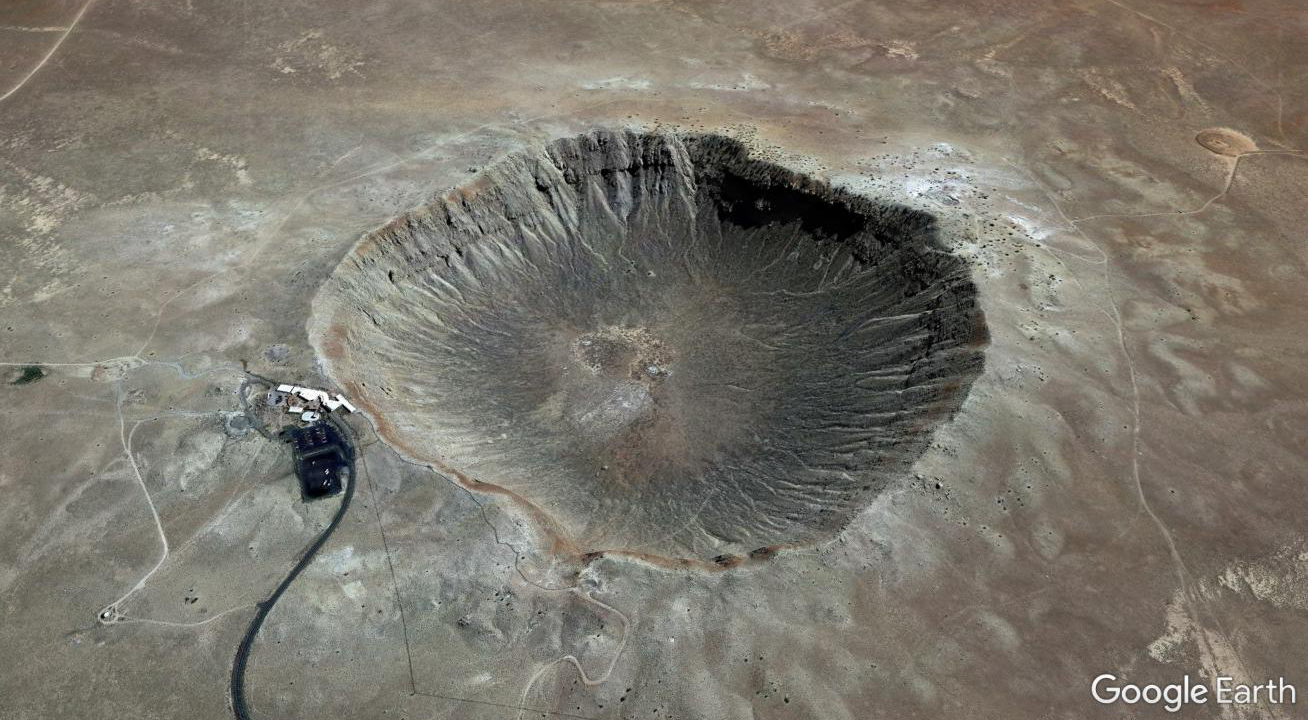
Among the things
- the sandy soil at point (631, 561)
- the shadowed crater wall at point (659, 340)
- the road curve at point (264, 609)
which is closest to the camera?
the road curve at point (264, 609)

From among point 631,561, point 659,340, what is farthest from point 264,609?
point 659,340

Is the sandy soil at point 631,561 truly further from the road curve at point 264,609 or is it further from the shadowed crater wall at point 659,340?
the shadowed crater wall at point 659,340

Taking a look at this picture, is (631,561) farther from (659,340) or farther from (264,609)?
(659,340)

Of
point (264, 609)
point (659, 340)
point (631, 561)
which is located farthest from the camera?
point (659, 340)

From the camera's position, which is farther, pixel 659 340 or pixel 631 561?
pixel 659 340

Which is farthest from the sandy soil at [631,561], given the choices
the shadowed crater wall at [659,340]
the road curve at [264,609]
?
the shadowed crater wall at [659,340]

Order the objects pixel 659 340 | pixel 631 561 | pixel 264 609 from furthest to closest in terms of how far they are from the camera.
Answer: pixel 659 340, pixel 631 561, pixel 264 609

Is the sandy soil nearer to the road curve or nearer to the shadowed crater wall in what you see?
the road curve

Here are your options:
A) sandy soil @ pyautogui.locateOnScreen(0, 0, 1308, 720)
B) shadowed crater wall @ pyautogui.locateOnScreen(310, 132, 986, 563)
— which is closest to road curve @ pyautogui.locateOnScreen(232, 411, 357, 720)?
sandy soil @ pyautogui.locateOnScreen(0, 0, 1308, 720)
